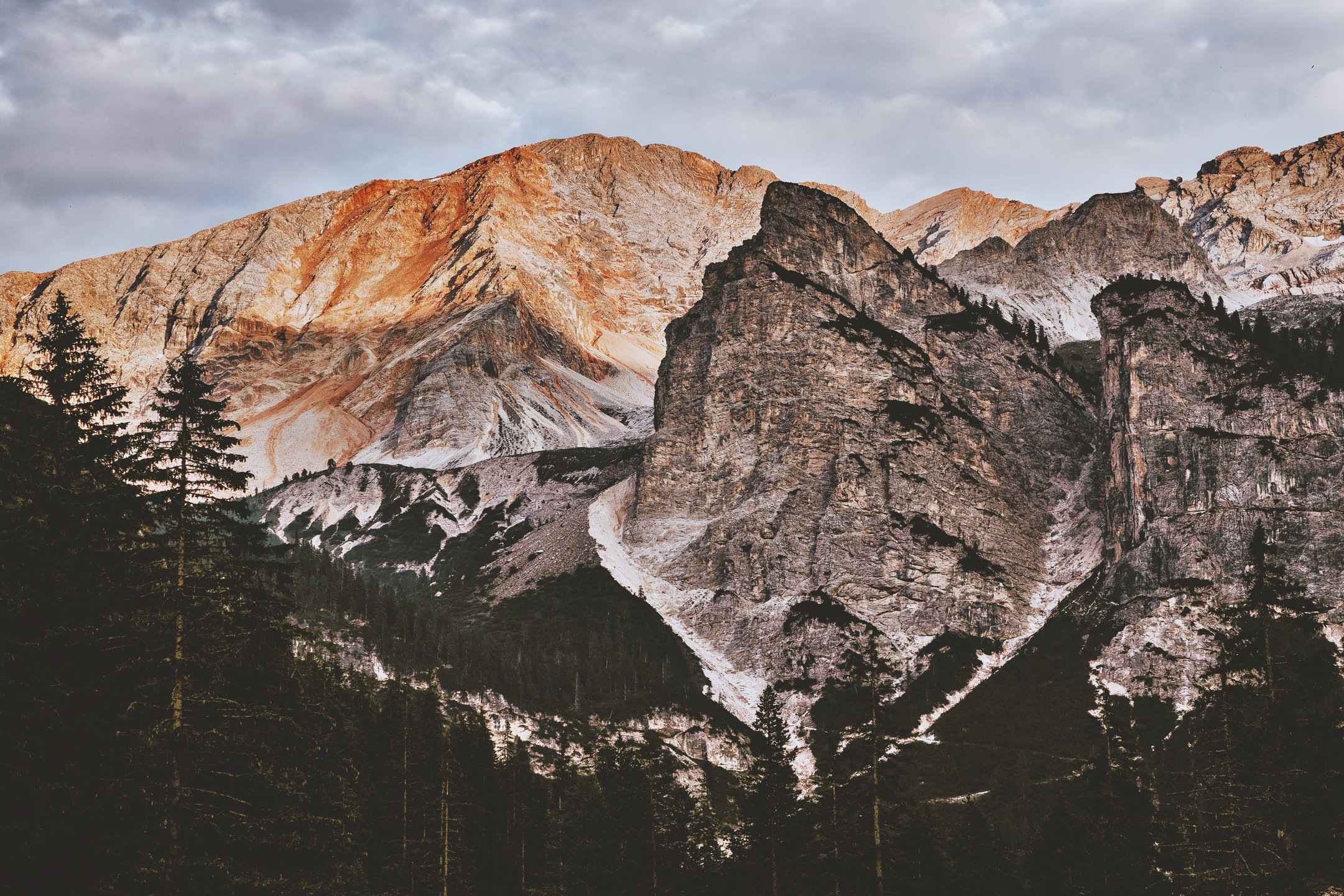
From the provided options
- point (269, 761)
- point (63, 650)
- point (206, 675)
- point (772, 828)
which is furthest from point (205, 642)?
point (772, 828)

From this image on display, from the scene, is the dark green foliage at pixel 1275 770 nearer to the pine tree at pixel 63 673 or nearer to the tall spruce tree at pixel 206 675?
the tall spruce tree at pixel 206 675

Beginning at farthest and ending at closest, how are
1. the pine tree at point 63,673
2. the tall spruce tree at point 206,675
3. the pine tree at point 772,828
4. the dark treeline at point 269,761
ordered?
the pine tree at point 772,828 → the tall spruce tree at point 206,675 → the dark treeline at point 269,761 → the pine tree at point 63,673

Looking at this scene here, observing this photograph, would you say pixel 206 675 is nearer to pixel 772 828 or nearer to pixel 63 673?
pixel 63 673

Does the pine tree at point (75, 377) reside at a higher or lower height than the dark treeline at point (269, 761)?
higher

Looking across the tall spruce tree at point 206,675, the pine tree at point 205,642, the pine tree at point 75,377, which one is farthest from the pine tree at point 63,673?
the pine tree at point 75,377

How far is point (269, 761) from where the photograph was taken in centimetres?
3653

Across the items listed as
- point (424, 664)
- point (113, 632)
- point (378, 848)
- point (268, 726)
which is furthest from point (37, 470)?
point (424, 664)

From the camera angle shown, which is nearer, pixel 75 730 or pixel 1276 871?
pixel 75 730

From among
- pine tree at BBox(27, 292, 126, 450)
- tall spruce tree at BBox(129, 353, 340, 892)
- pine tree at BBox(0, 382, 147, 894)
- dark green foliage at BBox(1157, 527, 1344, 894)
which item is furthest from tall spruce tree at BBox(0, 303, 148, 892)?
dark green foliage at BBox(1157, 527, 1344, 894)

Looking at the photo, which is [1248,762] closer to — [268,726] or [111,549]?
[268,726]

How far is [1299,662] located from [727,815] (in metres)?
124

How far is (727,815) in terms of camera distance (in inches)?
6250

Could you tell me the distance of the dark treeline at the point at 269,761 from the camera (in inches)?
1206

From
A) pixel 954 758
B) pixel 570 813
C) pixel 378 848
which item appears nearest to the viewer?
pixel 378 848
